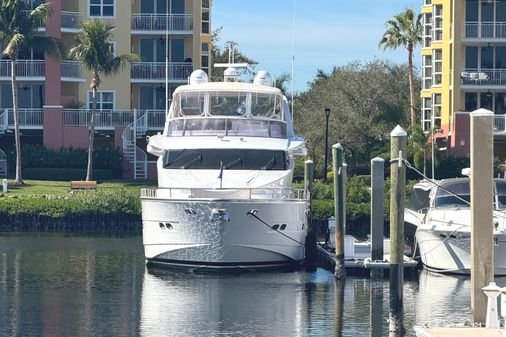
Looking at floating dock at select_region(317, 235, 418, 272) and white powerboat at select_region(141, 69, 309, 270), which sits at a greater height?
white powerboat at select_region(141, 69, 309, 270)

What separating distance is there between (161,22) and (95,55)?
26.1 feet

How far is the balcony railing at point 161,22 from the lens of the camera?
3002 inches

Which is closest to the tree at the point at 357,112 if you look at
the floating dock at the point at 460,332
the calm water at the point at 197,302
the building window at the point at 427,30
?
the building window at the point at 427,30

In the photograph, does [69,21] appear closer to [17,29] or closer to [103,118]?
[103,118]

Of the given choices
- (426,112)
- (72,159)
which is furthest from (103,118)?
(426,112)

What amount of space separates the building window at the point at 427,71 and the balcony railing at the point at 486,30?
1111 cm

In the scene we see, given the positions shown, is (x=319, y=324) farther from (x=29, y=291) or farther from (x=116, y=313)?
(x=29, y=291)

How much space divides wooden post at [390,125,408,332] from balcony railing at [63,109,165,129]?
4446 cm

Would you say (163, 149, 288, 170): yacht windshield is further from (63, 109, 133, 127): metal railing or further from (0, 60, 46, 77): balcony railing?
(0, 60, 46, 77): balcony railing

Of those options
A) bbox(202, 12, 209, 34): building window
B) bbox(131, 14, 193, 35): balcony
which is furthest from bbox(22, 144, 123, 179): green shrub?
bbox(202, 12, 209, 34): building window

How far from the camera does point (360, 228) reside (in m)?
56.2

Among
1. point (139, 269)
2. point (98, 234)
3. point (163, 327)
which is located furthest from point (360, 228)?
point (163, 327)

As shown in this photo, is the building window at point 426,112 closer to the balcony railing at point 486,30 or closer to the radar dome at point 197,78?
the balcony railing at point 486,30

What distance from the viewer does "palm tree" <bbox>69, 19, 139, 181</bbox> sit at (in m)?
69.4
